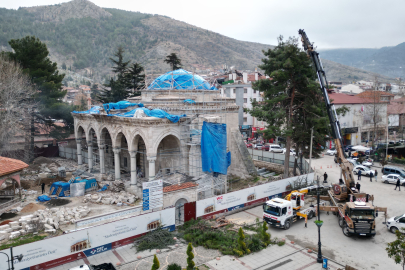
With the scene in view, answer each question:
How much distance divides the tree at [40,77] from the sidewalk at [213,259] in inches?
909

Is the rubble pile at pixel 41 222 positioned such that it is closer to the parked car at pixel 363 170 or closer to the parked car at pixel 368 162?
the parked car at pixel 363 170

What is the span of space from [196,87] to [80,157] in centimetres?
1402

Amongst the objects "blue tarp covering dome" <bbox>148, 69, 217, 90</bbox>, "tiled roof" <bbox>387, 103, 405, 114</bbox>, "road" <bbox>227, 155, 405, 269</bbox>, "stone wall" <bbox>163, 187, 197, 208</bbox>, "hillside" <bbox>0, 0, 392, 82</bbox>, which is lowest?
"road" <bbox>227, 155, 405, 269</bbox>

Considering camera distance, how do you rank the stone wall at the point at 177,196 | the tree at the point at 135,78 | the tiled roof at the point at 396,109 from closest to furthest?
the stone wall at the point at 177,196, the tree at the point at 135,78, the tiled roof at the point at 396,109

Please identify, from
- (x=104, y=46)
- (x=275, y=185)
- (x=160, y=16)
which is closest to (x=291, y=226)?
(x=275, y=185)

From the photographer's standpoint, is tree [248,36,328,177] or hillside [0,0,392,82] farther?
hillside [0,0,392,82]

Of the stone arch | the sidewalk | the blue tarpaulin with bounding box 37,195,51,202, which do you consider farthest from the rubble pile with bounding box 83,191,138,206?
the sidewalk

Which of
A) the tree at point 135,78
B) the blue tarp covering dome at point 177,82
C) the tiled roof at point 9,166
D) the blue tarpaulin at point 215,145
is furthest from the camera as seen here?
the tree at point 135,78

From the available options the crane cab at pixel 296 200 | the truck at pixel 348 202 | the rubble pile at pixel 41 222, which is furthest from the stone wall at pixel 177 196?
the truck at pixel 348 202

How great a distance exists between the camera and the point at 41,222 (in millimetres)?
16141

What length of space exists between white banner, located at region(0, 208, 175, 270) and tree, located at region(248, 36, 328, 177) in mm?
11679

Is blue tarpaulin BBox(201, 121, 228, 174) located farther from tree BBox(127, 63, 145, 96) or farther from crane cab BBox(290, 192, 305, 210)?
tree BBox(127, 63, 145, 96)

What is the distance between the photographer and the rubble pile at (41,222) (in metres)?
15.5

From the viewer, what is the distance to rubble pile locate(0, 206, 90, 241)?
612 inches
